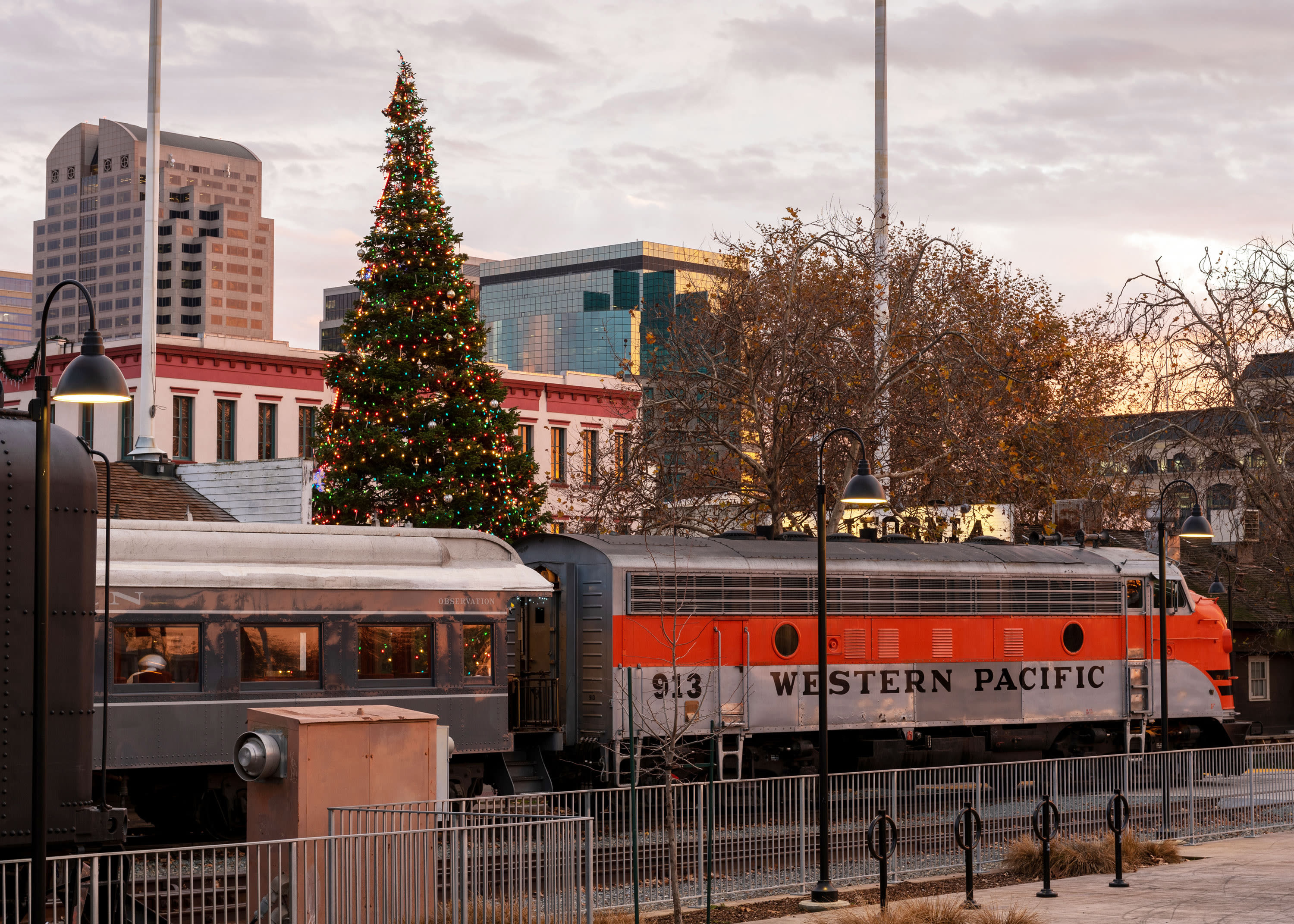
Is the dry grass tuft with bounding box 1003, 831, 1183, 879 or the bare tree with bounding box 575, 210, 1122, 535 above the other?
the bare tree with bounding box 575, 210, 1122, 535

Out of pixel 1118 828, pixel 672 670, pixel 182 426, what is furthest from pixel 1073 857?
pixel 182 426

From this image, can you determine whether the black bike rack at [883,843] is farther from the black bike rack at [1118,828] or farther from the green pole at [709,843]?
the black bike rack at [1118,828]

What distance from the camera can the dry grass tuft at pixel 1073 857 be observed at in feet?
61.4

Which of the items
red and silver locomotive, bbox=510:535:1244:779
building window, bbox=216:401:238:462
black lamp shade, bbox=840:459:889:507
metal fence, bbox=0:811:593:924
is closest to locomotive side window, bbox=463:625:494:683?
red and silver locomotive, bbox=510:535:1244:779

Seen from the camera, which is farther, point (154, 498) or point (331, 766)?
point (154, 498)

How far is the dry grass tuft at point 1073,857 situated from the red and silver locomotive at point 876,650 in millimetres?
4451

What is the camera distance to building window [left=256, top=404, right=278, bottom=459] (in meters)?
55.7

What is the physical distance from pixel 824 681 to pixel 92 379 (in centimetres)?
930

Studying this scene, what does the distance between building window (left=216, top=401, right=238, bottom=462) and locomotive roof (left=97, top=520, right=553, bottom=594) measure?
1359 inches

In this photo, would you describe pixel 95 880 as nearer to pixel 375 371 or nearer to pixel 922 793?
pixel 922 793

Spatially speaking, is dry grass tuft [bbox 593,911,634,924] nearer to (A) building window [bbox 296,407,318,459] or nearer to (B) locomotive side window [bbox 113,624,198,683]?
(B) locomotive side window [bbox 113,624,198,683]

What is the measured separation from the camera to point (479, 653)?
21469mm

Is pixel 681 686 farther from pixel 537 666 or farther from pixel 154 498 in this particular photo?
pixel 154 498

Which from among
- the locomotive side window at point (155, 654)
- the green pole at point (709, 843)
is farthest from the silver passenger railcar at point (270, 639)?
the green pole at point (709, 843)
